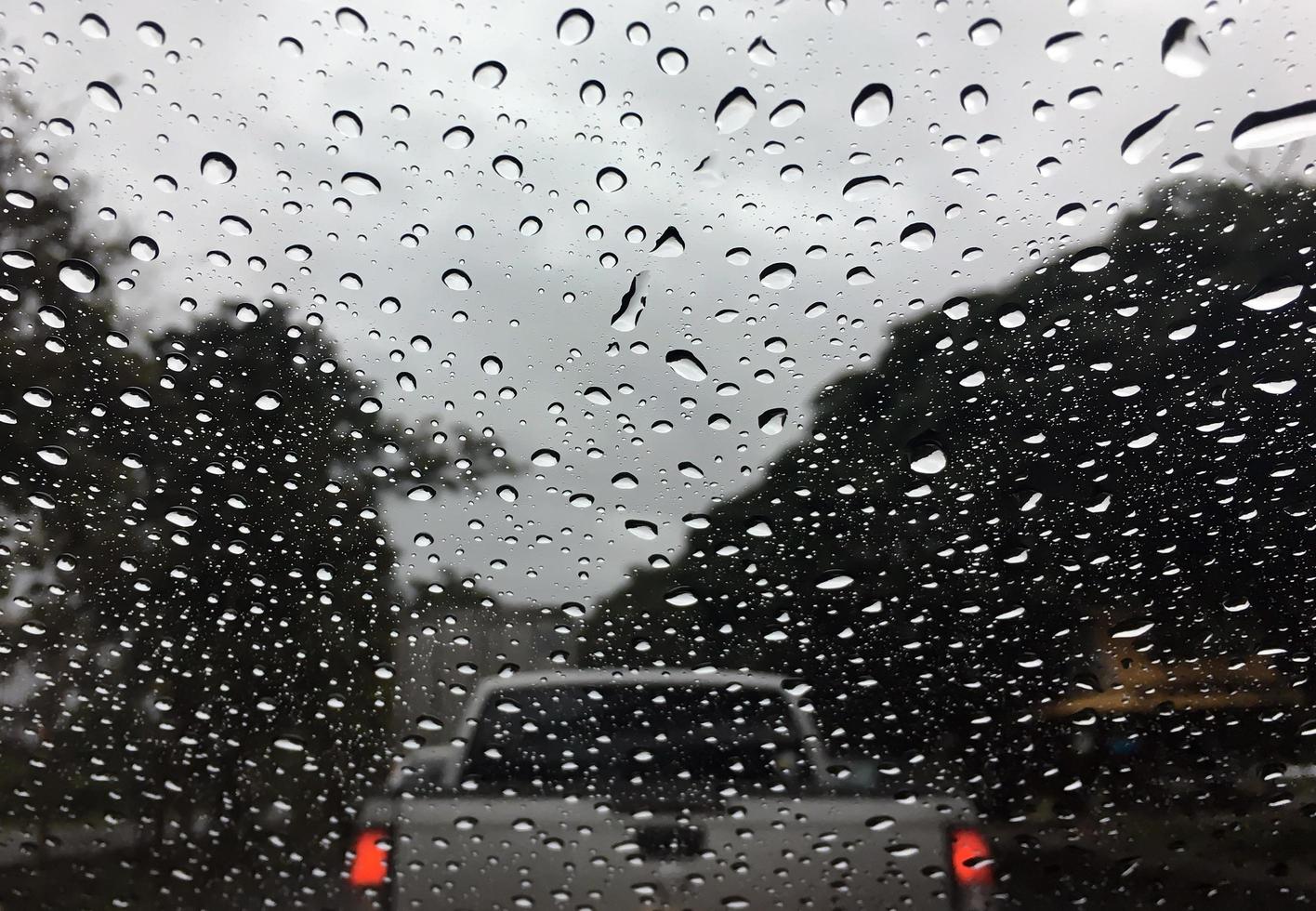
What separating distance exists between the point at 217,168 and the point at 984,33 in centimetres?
133

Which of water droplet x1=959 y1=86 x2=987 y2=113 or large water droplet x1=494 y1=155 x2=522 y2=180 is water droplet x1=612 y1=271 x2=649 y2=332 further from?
water droplet x1=959 y1=86 x2=987 y2=113

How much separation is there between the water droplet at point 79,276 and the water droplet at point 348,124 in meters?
0.50

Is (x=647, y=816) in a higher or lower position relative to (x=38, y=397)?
lower

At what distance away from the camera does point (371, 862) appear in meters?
1.40

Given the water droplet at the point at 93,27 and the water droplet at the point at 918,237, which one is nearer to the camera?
the water droplet at the point at 93,27

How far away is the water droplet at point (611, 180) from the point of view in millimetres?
1384

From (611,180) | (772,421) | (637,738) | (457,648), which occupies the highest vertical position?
(611,180)

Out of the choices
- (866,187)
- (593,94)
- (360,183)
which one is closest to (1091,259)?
(866,187)

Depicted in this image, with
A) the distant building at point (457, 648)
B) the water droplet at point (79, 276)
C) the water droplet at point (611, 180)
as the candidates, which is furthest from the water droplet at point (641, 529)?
the water droplet at point (79, 276)

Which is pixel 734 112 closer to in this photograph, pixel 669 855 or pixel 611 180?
pixel 611 180

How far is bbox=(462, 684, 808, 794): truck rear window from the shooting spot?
140 centimetres

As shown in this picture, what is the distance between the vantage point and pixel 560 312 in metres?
1.41

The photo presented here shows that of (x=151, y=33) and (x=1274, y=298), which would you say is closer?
(x=151, y=33)

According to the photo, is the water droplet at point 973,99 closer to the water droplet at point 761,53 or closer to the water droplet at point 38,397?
the water droplet at point 761,53
